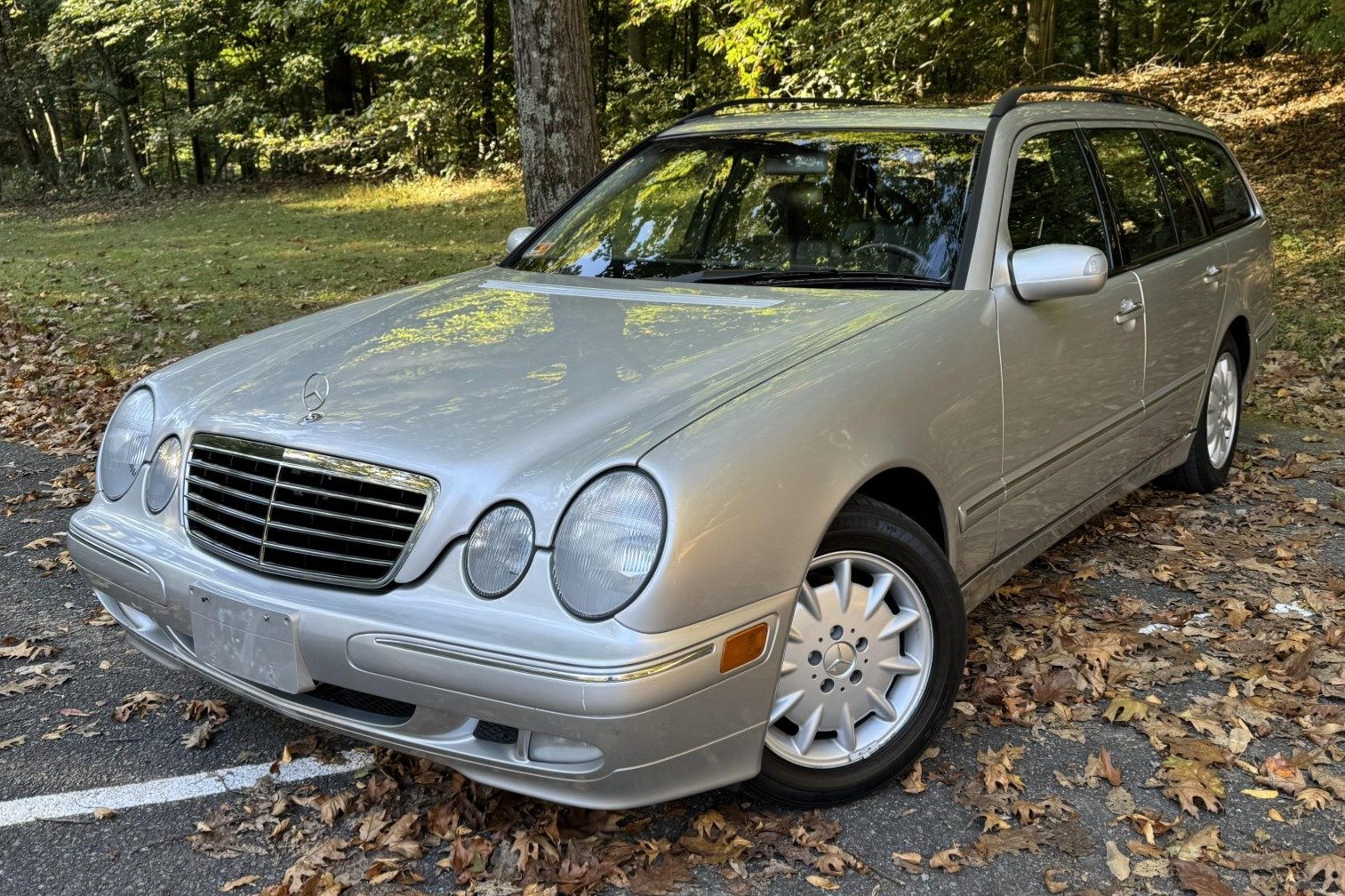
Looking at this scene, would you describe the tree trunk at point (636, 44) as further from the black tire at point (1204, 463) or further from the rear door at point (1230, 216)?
the black tire at point (1204, 463)

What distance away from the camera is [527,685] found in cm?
227

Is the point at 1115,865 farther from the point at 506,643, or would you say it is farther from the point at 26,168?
the point at 26,168

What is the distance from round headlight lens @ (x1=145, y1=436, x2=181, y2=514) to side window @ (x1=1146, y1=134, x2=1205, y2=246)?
145 inches

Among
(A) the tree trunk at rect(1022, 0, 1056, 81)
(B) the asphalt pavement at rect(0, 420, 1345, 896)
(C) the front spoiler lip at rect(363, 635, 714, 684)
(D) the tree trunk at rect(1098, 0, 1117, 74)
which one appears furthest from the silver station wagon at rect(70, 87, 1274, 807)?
(D) the tree trunk at rect(1098, 0, 1117, 74)

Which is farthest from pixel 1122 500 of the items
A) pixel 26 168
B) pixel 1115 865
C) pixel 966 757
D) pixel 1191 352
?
pixel 26 168

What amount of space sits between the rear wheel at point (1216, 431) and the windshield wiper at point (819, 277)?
2151 millimetres

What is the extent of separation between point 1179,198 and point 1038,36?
12.6m

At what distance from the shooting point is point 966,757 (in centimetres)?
313

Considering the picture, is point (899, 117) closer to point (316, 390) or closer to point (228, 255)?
point (316, 390)

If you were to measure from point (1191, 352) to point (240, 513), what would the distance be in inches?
143

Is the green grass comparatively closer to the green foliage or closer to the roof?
the green foliage

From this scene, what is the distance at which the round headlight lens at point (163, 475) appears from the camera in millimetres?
2932

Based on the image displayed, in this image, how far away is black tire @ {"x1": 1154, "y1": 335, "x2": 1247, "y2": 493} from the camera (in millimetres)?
4945

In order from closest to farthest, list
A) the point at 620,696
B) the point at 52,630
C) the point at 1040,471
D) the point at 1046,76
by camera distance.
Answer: the point at 620,696
the point at 1040,471
the point at 52,630
the point at 1046,76
